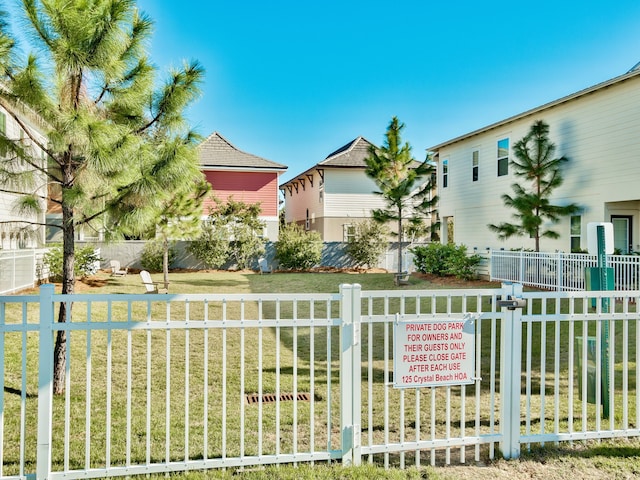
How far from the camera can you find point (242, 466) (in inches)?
131

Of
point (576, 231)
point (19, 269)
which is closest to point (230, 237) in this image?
point (19, 269)

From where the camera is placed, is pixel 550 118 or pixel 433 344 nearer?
pixel 433 344

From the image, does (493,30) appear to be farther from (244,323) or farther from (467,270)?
(244,323)

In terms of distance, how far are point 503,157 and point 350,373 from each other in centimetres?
1571

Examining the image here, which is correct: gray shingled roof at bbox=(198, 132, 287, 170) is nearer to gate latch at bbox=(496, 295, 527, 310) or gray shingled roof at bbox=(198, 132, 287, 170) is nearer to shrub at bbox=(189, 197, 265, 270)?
shrub at bbox=(189, 197, 265, 270)

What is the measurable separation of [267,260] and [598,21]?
49.7 feet

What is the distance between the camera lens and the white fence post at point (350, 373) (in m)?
3.37

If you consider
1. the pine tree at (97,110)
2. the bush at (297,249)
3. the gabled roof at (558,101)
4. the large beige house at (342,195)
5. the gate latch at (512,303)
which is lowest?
the gate latch at (512,303)

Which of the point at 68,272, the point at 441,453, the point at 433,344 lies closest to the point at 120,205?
the point at 68,272

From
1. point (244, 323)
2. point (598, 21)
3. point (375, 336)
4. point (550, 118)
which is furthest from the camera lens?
point (550, 118)

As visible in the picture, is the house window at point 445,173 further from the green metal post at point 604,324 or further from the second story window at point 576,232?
the green metal post at point 604,324

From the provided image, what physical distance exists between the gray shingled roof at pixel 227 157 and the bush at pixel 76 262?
870 cm

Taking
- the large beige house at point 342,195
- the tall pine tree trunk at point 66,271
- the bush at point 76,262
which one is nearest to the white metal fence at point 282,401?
the tall pine tree trunk at point 66,271

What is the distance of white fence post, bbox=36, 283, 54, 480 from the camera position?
299cm
